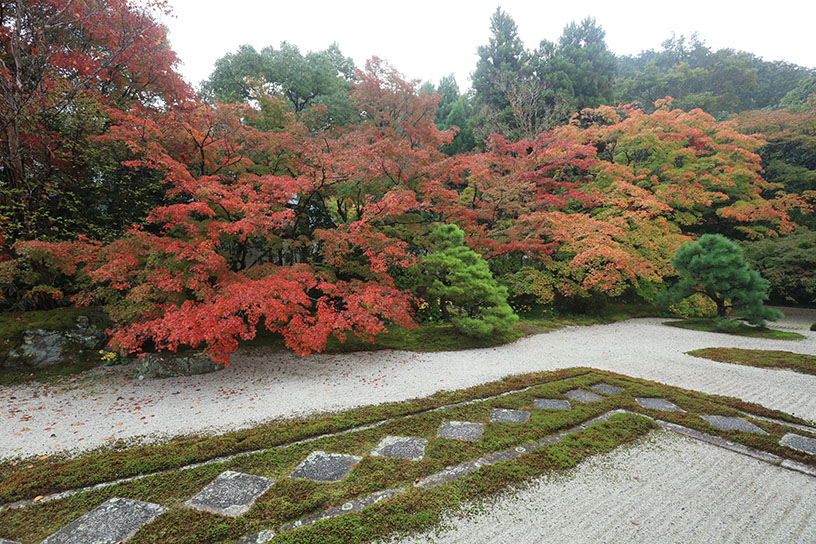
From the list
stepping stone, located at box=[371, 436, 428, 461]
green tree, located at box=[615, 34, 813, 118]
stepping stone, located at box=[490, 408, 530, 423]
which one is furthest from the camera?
green tree, located at box=[615, 34, 813, 118]

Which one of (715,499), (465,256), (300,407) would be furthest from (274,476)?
(465,256)

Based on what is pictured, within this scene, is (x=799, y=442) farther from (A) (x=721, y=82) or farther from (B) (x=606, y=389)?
(A) (x=721, y=82)

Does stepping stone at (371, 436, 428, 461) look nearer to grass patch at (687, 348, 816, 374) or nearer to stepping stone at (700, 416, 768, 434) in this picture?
stepping stone at (700, 416, 768, 434)

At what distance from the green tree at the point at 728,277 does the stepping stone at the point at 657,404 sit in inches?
243

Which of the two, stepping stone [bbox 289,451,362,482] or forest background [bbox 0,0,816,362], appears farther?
forest background [bbox 0,0,816,362]

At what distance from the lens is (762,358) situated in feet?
19.5

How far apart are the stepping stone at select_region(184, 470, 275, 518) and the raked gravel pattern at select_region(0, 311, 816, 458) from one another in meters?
1.14

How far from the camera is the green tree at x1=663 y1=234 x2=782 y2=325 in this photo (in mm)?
8086

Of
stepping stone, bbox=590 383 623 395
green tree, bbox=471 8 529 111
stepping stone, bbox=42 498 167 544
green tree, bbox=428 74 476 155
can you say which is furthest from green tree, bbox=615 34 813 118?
stepping stone, bbox=42 498 167 544

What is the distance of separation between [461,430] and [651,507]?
155 cm

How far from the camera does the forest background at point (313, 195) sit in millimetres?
5156

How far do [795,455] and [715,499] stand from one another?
121cm

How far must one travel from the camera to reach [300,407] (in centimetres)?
414

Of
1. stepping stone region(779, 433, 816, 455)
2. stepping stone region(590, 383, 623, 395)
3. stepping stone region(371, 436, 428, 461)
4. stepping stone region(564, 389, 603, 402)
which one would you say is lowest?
stepping stone region(779, 433, 816, 455)
